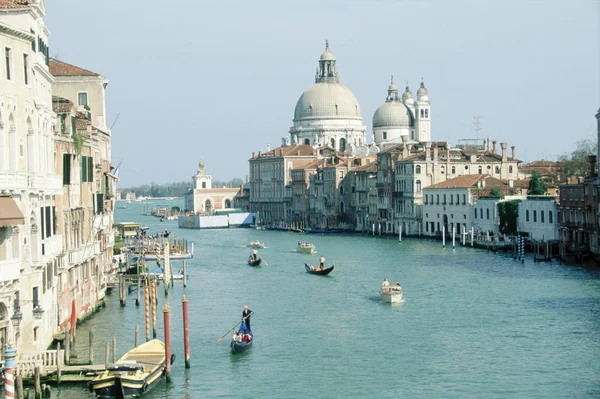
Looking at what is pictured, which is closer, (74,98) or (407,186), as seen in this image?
(74,98)

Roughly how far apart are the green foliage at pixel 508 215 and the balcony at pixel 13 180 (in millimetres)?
33071

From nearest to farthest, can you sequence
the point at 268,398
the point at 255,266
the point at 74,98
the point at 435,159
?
the point at 268,398, the point at 74,98, the point at 255,266, the point at 435,159

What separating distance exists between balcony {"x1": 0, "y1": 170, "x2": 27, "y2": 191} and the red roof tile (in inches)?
406

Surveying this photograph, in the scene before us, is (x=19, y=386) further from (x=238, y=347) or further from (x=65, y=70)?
(x=65, y=70)

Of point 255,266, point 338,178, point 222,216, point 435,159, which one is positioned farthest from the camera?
point 222,216

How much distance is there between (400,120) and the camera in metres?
89.5

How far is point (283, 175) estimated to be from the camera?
8419 cm

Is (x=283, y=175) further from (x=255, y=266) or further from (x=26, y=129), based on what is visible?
(x=26, y=129)

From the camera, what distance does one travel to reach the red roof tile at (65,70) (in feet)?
80.6

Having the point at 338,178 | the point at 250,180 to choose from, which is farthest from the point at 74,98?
the point at 250,180

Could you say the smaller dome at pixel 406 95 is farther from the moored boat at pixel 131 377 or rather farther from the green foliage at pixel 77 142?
the moored boat at pixel 131 377

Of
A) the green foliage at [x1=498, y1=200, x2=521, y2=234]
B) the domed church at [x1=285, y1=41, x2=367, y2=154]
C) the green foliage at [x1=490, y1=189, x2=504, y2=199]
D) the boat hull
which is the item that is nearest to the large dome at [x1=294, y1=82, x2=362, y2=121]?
the domed church at [x1=285, y1=41, x2=367, y2=154]

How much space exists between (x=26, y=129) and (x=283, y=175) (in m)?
69.2

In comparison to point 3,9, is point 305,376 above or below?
below
